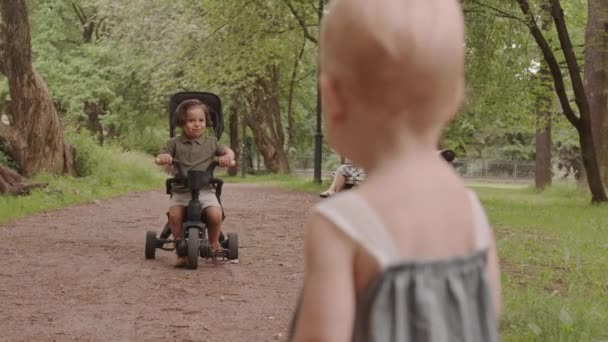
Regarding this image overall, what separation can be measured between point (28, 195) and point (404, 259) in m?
13.5

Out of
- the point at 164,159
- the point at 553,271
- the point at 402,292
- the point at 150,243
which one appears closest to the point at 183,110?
the point at 164,159

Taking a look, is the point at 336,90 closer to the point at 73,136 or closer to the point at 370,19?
the point at 370,19

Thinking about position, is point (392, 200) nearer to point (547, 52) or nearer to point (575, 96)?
point (547, 52)

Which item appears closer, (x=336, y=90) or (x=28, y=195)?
(x=336, y=90)

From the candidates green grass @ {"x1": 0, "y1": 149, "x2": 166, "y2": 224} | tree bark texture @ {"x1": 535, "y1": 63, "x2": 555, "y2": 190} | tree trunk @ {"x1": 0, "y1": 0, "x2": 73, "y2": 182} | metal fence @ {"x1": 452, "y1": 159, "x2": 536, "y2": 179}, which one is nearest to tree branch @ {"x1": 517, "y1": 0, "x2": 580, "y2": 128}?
tree bark texture @ {"x1": 535, "y1": 63, "x2": 555, "y2": 190}

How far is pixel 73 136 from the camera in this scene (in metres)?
20.0

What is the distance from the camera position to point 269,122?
126 ft

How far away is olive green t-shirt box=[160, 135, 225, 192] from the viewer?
7570mm

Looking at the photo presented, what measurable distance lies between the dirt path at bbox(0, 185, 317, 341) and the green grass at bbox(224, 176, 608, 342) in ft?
5.22

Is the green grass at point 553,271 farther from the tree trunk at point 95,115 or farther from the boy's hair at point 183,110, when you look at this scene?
the tree trunk at point 95,115

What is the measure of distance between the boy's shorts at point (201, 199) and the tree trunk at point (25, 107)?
946cm

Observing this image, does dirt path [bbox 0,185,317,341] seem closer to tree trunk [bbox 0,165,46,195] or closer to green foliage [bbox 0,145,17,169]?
tree trunk [bbox 0,165,46,195]

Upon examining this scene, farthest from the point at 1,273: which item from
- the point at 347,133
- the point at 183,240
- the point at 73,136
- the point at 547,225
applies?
the point at 73,136

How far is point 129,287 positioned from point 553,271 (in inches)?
150
